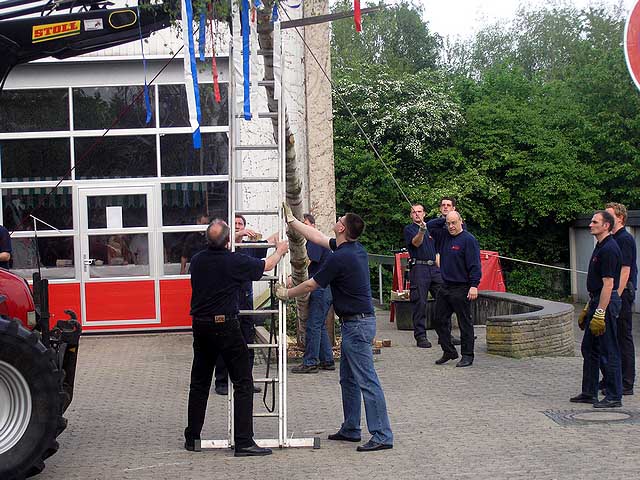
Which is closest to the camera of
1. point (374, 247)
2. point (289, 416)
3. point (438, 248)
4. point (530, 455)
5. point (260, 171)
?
point (530, 455)

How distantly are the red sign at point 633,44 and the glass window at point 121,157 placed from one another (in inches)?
505

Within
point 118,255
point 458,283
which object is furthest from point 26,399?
point 118,255

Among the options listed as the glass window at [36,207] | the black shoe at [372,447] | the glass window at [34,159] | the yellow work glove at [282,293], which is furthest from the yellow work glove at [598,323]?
the glass window at [34,159]

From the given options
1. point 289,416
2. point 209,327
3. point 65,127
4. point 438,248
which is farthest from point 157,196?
point 209,327

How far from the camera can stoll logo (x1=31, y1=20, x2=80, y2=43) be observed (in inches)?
404

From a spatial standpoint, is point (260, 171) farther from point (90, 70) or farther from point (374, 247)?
point (374, 247)

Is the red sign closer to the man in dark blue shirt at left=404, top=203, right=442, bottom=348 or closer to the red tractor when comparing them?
the red tractor

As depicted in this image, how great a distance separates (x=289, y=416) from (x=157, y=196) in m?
7.71

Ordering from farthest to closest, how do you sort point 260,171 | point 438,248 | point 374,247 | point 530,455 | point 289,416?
point 374,247
point 260,171
point 438,248
point 289,416
point 530,455

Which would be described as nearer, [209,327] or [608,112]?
[209,327]

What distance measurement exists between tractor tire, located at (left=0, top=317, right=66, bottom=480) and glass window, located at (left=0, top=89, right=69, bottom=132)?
9.97m

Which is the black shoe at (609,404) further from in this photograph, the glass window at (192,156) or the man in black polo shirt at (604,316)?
the glass window at (192,156)

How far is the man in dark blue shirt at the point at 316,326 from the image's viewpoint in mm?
12328

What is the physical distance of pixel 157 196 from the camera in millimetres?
16922
